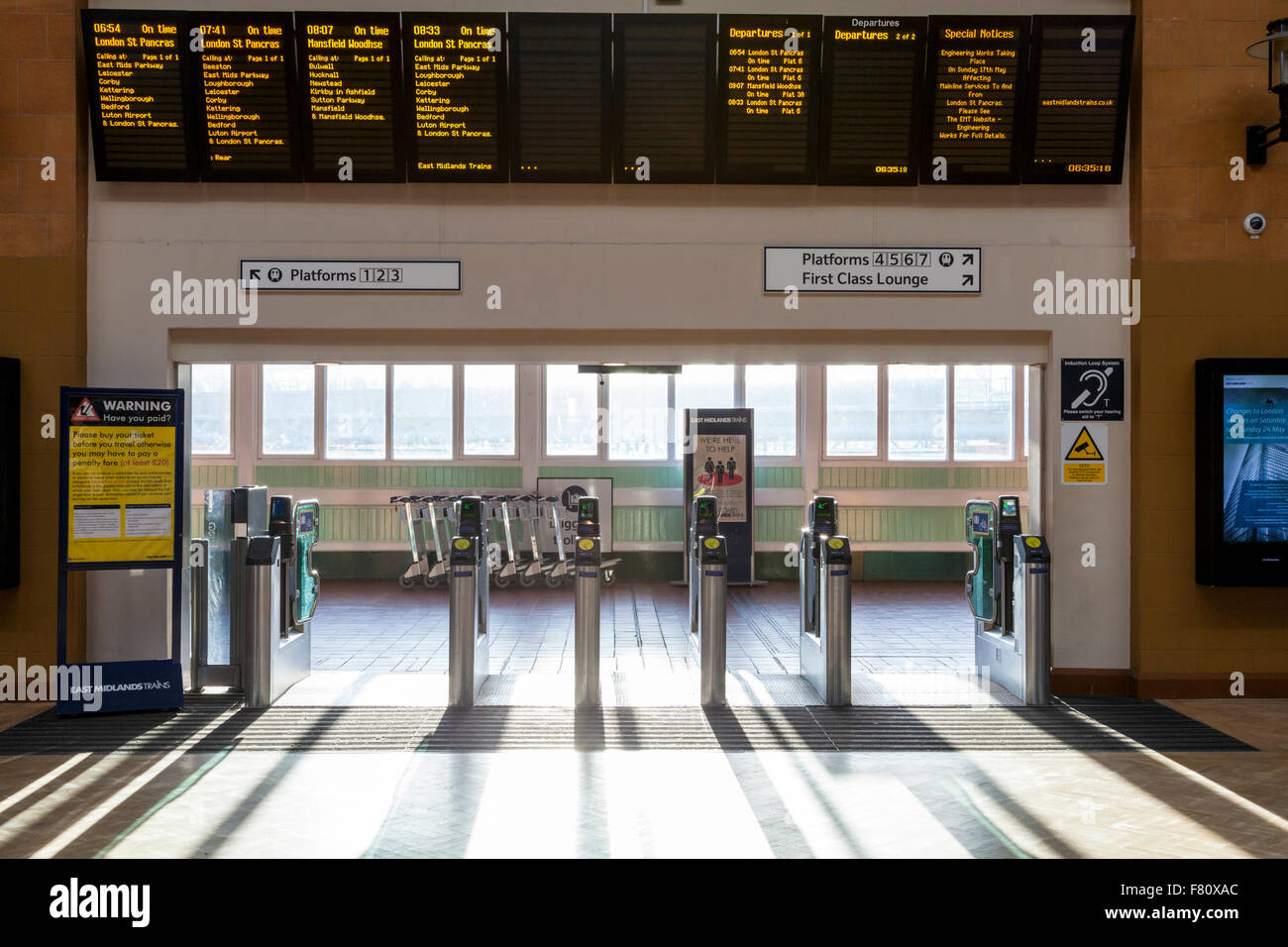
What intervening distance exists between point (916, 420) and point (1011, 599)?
5953 millimetres

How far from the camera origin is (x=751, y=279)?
623 cm

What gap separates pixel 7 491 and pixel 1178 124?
7408mm

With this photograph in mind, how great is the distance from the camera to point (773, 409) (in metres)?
12.0

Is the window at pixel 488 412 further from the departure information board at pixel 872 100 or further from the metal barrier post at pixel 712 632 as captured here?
the departure information board at pixel 872 100

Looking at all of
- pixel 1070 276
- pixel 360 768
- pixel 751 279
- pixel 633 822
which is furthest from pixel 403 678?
pixel 1070 276

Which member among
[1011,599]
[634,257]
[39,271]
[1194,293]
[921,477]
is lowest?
[1011,599]

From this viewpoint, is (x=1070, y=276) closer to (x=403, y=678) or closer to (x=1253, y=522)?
(x=1253, y=522)

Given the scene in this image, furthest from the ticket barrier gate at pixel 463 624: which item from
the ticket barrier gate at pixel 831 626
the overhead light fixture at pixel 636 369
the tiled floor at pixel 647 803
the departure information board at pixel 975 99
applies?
the overhead light fixture at pixel 636 369

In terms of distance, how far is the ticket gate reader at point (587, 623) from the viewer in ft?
18.7

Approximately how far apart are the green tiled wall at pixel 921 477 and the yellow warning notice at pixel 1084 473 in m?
5.59

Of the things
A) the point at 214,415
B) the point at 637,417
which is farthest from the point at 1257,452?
the point at 214,415

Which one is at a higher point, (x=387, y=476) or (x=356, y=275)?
(x=356, y=275)

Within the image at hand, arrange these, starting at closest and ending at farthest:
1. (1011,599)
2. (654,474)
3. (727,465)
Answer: (1011,599)
(727,465)
(654,474)

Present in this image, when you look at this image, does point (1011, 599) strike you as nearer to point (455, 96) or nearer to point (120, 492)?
point (455, 96)
